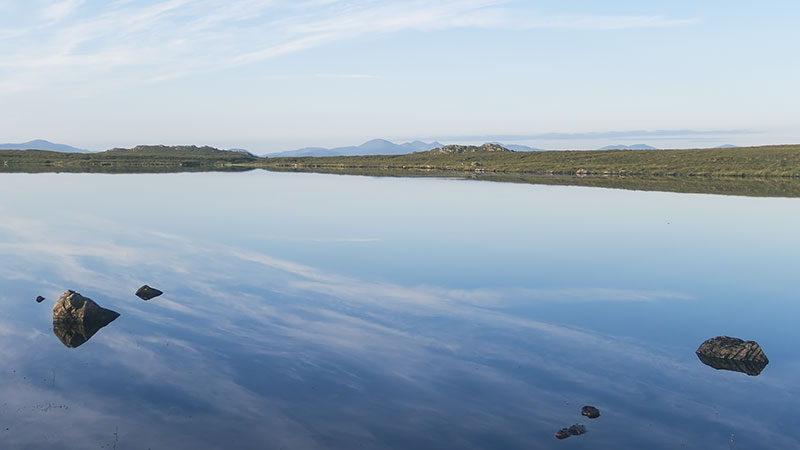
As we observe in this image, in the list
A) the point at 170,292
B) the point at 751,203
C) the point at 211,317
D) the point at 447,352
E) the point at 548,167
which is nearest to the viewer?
the point at 447,352

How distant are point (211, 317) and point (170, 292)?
546cm

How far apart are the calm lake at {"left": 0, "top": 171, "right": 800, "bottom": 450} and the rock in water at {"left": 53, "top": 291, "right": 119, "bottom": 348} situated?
1.91ft

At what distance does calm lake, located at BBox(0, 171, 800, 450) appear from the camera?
1630cm

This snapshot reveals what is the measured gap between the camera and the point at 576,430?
1590 centimetres

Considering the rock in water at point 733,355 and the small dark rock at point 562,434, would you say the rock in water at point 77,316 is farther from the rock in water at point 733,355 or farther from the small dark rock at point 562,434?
the rock in water at point 733,355

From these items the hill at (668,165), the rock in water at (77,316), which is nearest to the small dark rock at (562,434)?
the rock in water at (77,316)

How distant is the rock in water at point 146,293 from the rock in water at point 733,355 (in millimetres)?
24365

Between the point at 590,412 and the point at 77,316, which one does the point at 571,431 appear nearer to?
the point at 590,412

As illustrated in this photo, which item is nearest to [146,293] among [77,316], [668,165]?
[77,316]

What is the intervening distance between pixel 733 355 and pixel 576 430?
9.25m

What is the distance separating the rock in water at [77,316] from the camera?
2453 centimetres

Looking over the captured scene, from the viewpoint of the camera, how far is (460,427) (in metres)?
16.2

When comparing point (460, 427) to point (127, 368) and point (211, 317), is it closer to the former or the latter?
point (127, 368)

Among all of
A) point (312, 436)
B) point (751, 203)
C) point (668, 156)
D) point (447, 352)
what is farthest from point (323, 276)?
point (668, 156)
